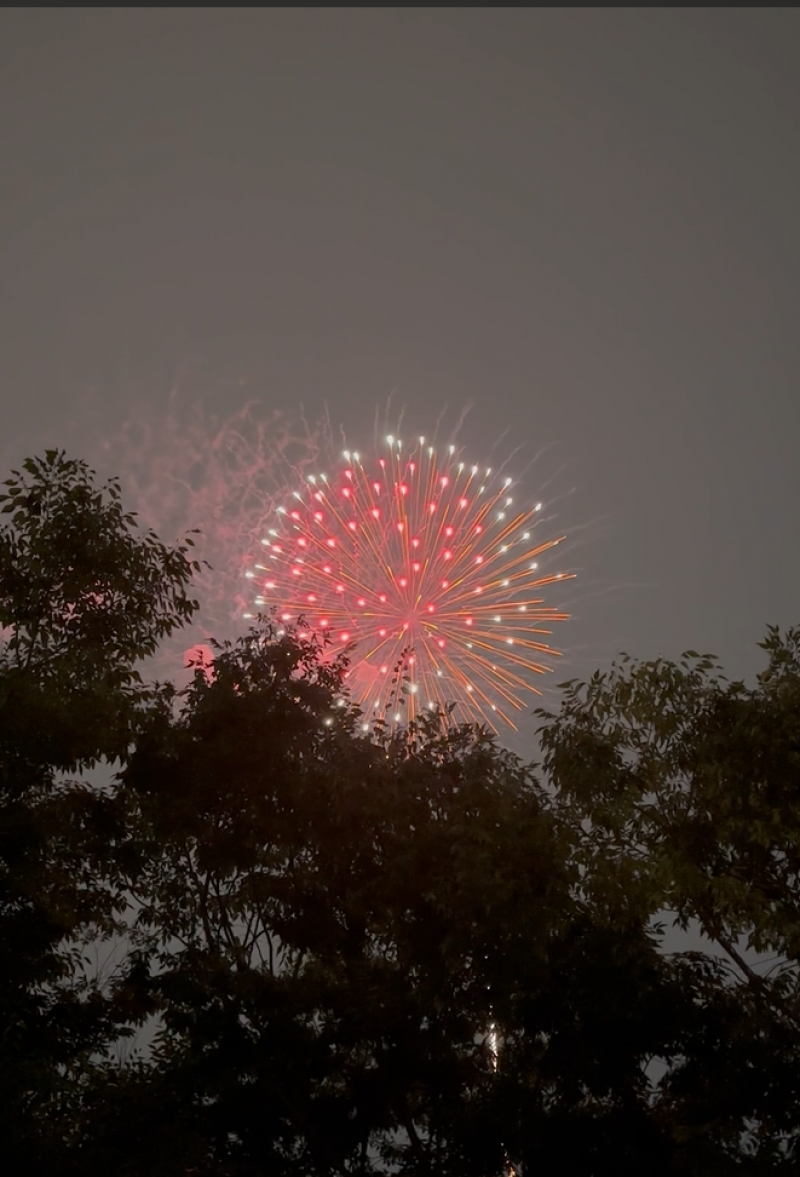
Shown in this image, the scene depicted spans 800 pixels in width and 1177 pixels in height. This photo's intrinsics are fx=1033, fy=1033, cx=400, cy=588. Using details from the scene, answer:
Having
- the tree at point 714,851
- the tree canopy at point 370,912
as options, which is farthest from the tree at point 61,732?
the tree at point 714,851

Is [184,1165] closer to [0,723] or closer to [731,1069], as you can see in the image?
[0,723]

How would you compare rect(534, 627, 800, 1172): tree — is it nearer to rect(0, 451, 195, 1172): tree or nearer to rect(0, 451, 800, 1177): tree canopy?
rect(0, 451, 800, 1177): tree canopy

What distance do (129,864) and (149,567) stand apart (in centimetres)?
367

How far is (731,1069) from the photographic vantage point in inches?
435

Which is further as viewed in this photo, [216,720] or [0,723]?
[216,720]

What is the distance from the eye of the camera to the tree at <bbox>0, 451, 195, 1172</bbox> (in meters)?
11.0

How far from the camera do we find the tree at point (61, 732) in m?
11.0

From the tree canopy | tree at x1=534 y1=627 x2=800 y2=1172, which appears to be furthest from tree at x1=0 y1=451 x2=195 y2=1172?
tree at x1=534 y1=627 x2=800 y2=1172

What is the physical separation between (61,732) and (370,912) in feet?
13.6

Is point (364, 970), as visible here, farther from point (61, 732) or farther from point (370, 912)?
point (61, 732)

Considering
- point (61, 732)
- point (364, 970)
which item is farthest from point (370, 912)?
point (61, 732)

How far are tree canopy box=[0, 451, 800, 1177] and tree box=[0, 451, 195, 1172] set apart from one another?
0.04m

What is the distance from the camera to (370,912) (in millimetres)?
12219

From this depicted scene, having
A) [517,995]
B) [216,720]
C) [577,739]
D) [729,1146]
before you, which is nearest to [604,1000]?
[517,995]
